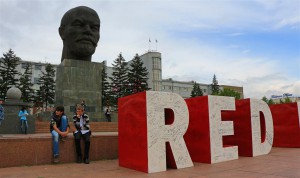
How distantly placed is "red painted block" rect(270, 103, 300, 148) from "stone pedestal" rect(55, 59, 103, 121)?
11473mm

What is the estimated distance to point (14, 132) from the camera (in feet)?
46.6

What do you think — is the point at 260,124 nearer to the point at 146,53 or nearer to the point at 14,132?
the point at 14,132

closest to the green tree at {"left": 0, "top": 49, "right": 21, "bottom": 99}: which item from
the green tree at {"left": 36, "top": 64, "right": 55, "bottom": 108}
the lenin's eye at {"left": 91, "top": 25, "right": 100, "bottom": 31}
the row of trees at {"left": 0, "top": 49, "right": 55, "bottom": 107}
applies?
the row of trees at {"left": 0, "top": 49, "right": 55, "bottom": 107}

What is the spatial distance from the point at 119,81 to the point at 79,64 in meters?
29.4

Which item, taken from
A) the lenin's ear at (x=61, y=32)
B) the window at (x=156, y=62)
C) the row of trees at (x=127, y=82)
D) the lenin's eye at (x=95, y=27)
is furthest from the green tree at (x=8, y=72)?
the window at (x=156, y=62)

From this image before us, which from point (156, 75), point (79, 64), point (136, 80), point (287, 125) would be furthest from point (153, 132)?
point (156, 75)

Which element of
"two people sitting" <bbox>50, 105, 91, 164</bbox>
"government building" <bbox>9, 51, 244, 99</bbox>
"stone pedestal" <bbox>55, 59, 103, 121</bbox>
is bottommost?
"two people sitting" <bbox>50, 105, 91, 164</bbox>

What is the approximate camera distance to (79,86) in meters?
19.3

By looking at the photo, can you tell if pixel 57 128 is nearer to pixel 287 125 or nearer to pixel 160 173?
pixel 160 173

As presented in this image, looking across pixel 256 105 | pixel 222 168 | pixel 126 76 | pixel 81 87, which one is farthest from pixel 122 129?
pixel 126 76

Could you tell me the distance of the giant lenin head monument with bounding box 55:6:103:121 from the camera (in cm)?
1903

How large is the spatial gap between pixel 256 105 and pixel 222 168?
350 centimetres

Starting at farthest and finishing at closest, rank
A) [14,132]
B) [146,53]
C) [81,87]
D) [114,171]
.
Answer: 1. [146,53]
2. [81,87]
3. [14,132]
4. [114,171]

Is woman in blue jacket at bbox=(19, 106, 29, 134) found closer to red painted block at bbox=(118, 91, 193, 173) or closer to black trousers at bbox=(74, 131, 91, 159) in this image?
black trousers at bbox=(74, 131, 91, 159)
